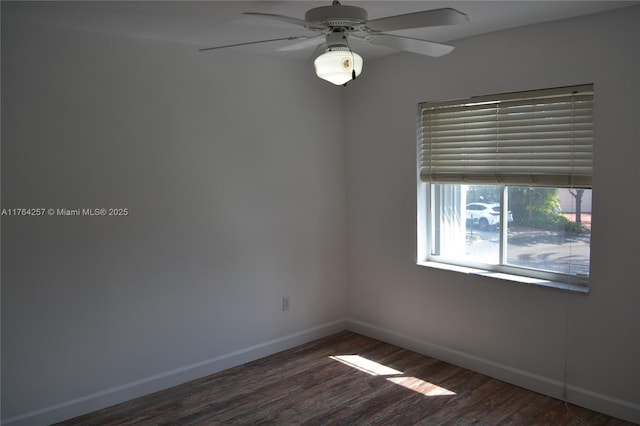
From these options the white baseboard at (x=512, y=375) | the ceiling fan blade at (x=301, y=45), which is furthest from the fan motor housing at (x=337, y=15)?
the white baseboard at (x=512, y=375)

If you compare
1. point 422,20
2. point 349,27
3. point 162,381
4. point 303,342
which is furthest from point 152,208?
point 422,20

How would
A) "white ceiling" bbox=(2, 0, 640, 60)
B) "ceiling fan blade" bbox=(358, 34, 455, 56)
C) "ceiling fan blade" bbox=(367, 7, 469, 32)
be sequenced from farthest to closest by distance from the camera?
"white ceiling" bbox=(2, 0, 640, 60)
"ceiling fan blade" bbox=(358, 34, 455, 56)
"ceiling fan blade" bbox=(367, 7, 469, 32)

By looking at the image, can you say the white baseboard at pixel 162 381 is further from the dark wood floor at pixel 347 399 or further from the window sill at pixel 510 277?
the window sill at pixel 510 277

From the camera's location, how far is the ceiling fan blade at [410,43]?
2.38 m

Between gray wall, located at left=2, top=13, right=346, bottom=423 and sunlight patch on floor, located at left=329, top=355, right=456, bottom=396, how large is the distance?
55cm

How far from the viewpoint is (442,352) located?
13.3 feet

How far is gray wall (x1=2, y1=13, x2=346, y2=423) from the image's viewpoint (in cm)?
306

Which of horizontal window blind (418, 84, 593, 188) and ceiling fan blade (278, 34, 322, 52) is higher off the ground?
ceiling fan blade (278, 34, 322, 52)

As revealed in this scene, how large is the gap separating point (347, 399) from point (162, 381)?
4.31ft

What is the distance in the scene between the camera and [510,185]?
3.62 meters

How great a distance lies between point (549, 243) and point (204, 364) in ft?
8.59

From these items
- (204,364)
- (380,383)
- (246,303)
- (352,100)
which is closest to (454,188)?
(352,100)

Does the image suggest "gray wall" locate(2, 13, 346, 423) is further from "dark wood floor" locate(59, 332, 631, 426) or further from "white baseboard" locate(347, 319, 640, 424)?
"white baseboard" locate(347, 319, 640, 424)

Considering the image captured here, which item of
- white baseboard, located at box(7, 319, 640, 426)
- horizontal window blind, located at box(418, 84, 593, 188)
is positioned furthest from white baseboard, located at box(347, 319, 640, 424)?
horizontal window blind, located at box(418, 84, 593, 188)
